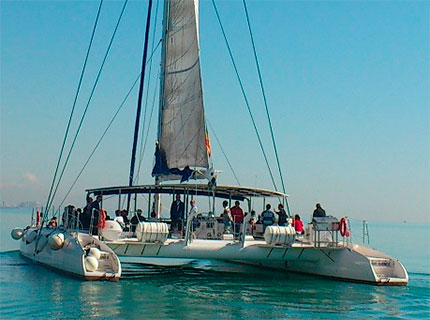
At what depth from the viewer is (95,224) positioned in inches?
663

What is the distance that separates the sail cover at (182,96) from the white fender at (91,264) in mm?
5970

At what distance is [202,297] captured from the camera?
13656 millimetres

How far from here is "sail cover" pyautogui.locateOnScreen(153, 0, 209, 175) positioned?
65.2ft

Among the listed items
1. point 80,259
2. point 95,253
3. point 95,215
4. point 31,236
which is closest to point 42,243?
point 31,236

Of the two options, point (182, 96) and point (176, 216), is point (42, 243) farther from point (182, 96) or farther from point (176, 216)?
point (182, 96)

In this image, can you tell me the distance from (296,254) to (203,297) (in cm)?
407

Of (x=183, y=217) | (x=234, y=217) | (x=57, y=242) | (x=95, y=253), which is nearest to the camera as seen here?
(x=95, y=253)

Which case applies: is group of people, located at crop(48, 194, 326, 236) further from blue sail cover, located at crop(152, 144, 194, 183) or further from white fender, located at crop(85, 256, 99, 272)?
white fender, located at crop(85, 256, 99, 272)

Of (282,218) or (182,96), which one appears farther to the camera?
(182,96)

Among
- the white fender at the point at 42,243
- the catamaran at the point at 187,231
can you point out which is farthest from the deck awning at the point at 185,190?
the white fender at the point at 42,243

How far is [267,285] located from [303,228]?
3652mm

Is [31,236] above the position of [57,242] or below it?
above

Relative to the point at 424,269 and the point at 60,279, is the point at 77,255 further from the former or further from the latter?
the point at 424,269

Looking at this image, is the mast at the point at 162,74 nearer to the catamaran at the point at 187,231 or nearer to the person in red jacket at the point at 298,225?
the catamaran at the point at 187,231
